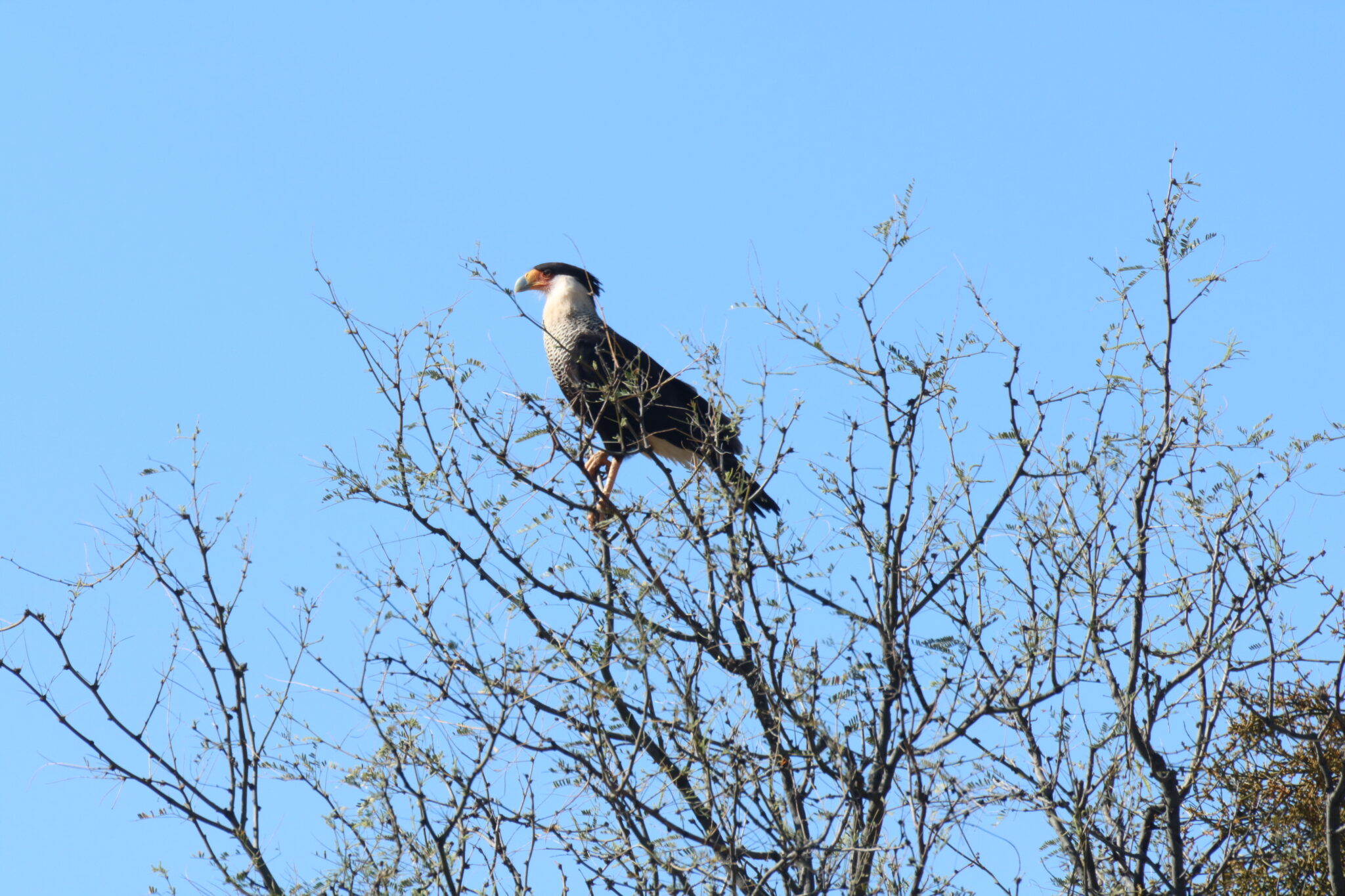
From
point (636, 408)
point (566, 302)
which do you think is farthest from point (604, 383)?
point (566, 302)

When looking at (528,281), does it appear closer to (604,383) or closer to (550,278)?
(550,278)

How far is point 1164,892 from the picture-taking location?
3730 millimetres

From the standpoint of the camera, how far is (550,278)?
23.6ft

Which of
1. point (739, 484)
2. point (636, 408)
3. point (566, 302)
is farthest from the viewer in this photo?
point (566, 302)

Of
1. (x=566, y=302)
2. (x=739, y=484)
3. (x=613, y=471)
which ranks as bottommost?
Result: (x=739, y=484)

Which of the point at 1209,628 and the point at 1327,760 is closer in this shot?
the point at 1209,628

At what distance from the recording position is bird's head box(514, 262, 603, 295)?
711 centimetres

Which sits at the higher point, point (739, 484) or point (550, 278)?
point (550, 278)

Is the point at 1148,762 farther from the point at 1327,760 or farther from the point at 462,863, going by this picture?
the point at 462,863

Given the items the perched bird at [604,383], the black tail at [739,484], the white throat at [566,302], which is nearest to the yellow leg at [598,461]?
the perched bird at [604,383]

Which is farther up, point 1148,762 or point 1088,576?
point 1088,576

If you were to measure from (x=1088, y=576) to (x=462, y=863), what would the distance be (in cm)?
186

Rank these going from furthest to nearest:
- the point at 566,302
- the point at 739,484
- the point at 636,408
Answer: the point at 566,302 < the point at 636,408 < the point at 739,484

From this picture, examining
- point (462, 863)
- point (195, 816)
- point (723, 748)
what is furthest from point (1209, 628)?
point (195, 816)
